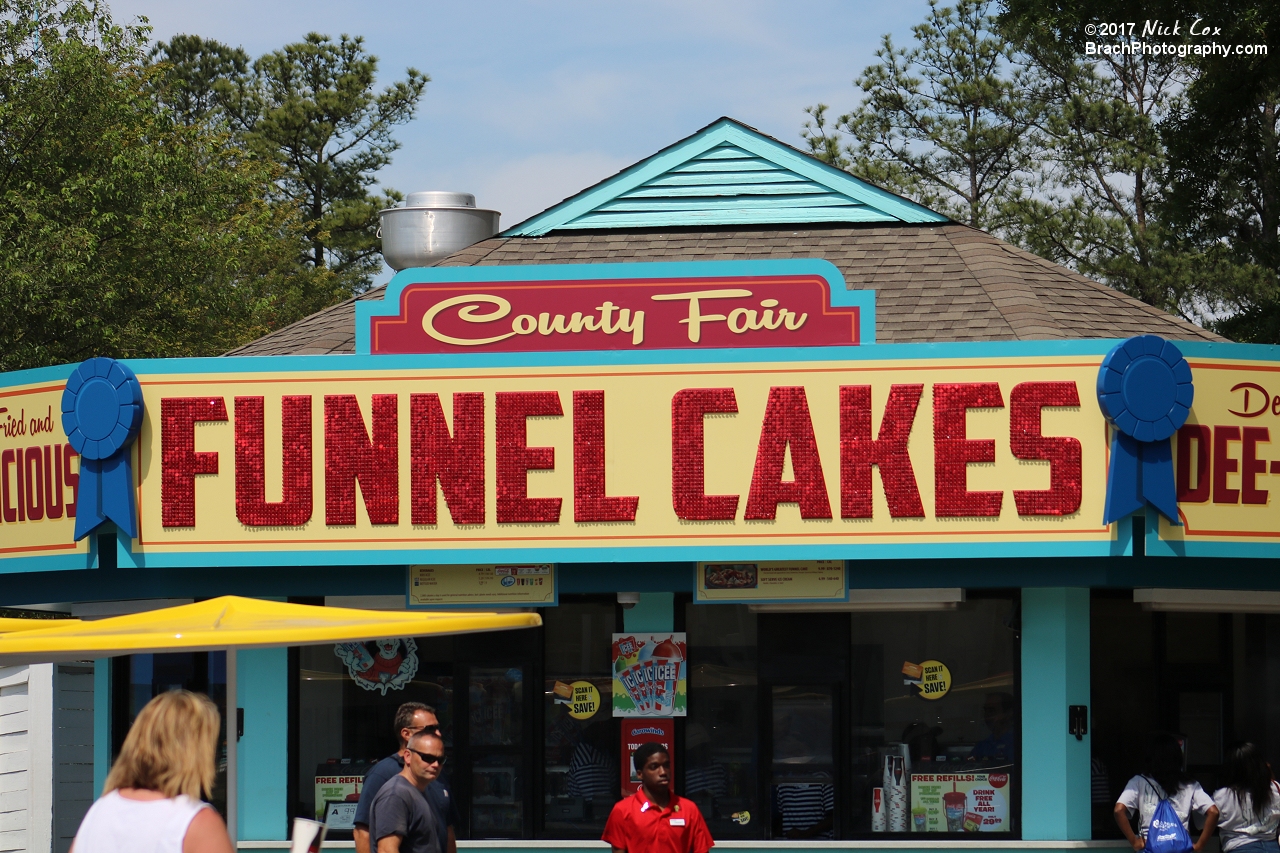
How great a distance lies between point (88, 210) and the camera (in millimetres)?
23797

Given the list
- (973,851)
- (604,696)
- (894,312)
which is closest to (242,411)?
(604,696)

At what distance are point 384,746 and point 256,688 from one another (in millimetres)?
1228

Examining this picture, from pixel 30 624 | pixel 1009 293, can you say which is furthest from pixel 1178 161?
pixel 30 624

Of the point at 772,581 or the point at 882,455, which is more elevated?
the point at 882,455

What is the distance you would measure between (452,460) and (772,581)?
277 cm

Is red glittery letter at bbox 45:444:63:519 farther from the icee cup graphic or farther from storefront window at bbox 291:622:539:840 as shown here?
the icee cup graphic

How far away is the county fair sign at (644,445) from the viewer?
11.3 m

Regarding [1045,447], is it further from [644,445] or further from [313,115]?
[313,115]

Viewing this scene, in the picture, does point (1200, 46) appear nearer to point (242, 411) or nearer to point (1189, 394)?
point (1189, 394)

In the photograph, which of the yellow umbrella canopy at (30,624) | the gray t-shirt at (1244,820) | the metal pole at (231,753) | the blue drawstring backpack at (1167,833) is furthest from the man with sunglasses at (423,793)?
the gray t-shirt at (1244,820)

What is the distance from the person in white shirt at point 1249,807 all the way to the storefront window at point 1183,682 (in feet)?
7.47

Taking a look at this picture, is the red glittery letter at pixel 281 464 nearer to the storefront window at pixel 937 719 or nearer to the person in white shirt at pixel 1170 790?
the storefront window at pixel 937 719

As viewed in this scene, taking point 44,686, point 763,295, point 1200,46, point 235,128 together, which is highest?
point 235,128

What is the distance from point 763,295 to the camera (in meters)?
12.1
